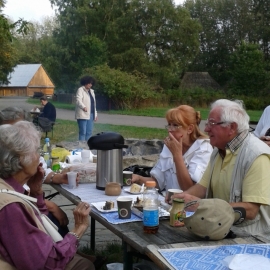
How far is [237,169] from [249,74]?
36532 millimetres

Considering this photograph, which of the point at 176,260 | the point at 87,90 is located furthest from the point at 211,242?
the point at 87,90

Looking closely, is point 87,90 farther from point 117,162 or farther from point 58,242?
point 58,242

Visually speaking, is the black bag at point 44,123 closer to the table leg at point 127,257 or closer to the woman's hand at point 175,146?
the woman's hand at point 175,146

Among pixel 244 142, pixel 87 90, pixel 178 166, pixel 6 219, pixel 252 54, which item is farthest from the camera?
pixel 252 54

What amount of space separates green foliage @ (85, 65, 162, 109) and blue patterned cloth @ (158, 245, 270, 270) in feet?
73.9

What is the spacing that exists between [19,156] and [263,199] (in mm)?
1423

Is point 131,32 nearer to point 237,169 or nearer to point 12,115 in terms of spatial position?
point 12,115

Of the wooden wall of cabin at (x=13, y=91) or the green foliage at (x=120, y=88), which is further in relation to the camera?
the wooden wall of cabin at (x=13, y=91)

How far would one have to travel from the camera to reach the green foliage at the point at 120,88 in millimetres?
24594

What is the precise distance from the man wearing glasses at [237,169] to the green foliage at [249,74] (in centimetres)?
3485

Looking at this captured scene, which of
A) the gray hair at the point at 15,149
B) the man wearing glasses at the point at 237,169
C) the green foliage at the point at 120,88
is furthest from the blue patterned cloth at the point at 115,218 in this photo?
the green foliage at the point at 120,88

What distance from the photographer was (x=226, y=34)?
51.4 meters

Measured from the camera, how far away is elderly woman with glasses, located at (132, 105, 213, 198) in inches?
136

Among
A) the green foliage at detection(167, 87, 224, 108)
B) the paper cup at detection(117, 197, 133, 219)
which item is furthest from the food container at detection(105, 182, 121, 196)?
the green foliage at detection(167, 87, 224, 108)
